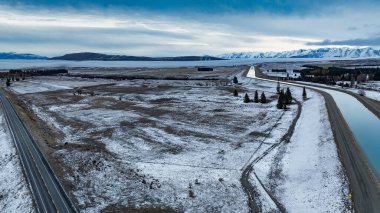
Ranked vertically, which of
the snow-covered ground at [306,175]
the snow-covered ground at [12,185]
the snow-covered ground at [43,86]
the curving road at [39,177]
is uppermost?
the snow-covered ground at [43,86]

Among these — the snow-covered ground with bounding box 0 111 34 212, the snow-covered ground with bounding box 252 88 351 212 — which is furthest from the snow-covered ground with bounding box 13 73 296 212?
the snow-covered ground with bounding box 0 111 34 212

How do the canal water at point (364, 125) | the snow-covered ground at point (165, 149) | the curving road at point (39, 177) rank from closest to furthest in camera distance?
the curving road at point (39, 177) → the snow-covered ground at point (165, 149) → the canal water at point (364, 125)

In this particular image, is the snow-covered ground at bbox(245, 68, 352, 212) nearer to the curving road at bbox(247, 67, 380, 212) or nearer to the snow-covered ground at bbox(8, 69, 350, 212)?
the snow-covered ground at bbox(8, 69, 350, 212)

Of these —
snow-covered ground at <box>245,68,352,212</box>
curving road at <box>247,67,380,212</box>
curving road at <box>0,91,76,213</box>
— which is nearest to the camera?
curving road at <box>247,67,380,212</box>

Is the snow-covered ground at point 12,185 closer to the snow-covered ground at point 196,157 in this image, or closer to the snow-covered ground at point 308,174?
the snow-covered ground at point 196,157

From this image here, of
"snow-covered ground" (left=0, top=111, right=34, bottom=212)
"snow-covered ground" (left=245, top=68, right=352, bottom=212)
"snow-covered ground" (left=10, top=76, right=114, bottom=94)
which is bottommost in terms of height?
"snow-covered ground" (left=0, top=111, right=34, bottom=212)

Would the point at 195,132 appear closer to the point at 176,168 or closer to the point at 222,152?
the point at 222,152

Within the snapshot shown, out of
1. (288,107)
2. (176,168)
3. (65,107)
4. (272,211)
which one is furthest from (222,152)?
(65,107)

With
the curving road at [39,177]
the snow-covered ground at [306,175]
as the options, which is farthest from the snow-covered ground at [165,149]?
the snow-covered ground at [306,175]
